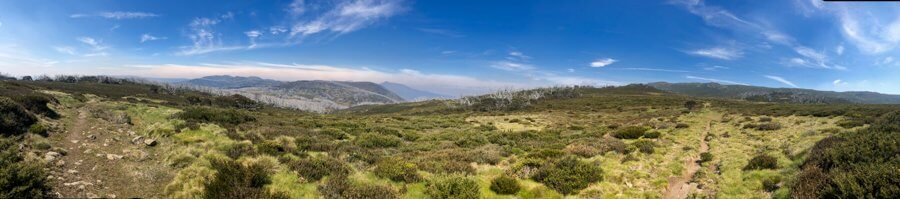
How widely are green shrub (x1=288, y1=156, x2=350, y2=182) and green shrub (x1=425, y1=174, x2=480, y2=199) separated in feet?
10.6

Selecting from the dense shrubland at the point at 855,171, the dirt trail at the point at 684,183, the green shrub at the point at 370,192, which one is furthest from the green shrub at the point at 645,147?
the green shrub at the point at 370,192

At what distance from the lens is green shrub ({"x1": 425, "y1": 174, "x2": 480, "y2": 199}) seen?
11234 mm

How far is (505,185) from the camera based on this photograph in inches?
488

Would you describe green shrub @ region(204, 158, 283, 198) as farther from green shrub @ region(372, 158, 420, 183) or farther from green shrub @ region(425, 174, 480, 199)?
green shrub @ region(425, 174, 480, 199)

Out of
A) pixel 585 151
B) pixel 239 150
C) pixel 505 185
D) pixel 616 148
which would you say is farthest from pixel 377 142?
pixel 616 148

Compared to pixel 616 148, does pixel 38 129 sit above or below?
above

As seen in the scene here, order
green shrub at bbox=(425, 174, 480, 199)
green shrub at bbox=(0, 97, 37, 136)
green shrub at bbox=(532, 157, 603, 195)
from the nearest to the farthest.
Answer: green shrub at bbox=(425, 174, 480, 199), green shrub at bbox=(532, 157, 603, 195), green shrub at bbox=(0, 97, 37, 136)

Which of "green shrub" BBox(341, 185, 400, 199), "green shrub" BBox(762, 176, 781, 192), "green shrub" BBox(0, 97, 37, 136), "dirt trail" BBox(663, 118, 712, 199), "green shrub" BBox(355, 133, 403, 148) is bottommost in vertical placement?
"green shrub" BBox(355, 133, 403, 148)

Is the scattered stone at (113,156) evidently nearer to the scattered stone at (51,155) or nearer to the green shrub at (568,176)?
the scattered stone at (51,155)

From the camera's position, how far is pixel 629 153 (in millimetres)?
18562

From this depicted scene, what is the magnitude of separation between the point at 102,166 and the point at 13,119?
8.42m

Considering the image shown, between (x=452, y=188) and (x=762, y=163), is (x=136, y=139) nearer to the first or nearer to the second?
(x=452, y=188)

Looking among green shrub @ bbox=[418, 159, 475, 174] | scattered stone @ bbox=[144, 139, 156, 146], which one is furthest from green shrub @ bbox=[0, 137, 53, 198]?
green shrub @ bbox=[418, 159, 475, 174]

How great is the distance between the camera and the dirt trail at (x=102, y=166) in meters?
10.3
